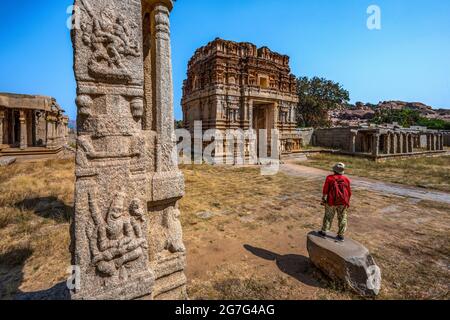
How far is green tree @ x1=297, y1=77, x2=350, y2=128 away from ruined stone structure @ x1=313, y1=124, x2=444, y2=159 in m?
8.01

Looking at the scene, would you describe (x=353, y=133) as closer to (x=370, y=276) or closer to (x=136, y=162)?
(x=370, y=276)

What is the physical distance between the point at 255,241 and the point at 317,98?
115 ft

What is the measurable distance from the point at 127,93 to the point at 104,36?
575mm

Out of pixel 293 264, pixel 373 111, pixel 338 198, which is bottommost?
pixel 293 264

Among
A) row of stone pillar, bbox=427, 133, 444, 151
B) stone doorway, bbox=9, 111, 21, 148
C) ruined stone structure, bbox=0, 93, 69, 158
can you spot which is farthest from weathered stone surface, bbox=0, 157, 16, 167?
row of stone pillar, bbox=427, 133, 444, 151

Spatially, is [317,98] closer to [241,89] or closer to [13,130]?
[241,89]

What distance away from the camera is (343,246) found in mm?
3463

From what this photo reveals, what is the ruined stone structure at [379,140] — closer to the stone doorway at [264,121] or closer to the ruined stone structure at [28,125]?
the stone doorway at [264,121]

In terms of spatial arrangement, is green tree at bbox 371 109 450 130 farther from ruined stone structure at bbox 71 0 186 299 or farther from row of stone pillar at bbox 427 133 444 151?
ruined stone structure at bbox 71 0 186 299

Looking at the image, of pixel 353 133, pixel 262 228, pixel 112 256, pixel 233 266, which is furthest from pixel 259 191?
pixel 353 133

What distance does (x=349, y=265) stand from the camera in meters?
3.12

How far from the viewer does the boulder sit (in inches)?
120

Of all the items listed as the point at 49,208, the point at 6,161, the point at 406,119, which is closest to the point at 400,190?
the point at 49,208

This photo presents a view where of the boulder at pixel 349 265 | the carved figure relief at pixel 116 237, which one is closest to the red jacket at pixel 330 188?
the boulder at pixel 349 265
